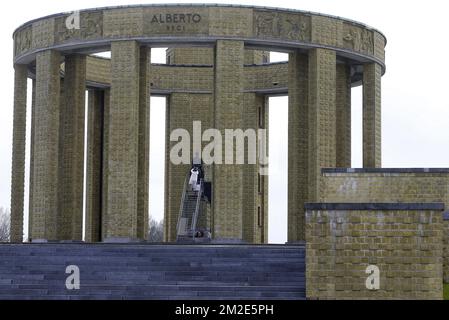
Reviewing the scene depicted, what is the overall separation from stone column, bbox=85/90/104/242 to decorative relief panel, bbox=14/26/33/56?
4.54 metres

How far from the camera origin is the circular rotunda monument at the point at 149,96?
2998 centimetres

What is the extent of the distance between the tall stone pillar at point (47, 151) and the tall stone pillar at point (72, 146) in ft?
3.52

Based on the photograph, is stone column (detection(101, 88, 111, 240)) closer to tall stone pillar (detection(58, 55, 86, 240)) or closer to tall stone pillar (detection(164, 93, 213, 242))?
A: tall stone pillar (detection(164, 93, 213, 242))

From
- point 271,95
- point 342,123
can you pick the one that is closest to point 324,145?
point 342,123

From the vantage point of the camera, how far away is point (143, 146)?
3091cm

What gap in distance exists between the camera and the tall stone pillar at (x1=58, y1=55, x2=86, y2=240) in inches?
1303

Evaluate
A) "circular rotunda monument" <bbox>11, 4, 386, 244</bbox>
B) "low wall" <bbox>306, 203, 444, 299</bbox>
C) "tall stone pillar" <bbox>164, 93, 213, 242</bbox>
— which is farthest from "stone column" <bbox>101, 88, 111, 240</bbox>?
Result: "low wall" <bbox>306, 203, 444, 299</bbox>

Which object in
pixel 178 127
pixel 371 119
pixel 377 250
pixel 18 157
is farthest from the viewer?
pixel 178 127

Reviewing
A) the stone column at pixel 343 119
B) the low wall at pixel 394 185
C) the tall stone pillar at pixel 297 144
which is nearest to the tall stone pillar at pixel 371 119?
the stone column at pixel 343 119

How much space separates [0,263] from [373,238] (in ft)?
27.5

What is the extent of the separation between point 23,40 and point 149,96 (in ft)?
16.5

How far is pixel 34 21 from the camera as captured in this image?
3244cm

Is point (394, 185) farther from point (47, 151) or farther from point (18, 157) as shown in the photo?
point (18, 157)

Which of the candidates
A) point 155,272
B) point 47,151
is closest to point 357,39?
point 47,151
